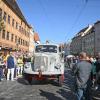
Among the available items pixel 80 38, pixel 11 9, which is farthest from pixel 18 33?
pixel 80 38

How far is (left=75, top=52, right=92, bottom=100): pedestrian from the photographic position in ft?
31.4

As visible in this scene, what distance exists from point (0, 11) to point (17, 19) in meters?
16.0

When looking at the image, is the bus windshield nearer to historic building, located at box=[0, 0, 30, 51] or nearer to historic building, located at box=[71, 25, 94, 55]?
historic building, located at box=[0, 0, 30, 51]

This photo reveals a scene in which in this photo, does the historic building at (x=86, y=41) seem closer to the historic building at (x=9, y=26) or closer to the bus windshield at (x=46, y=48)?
the historic building at (x=9, y=26)

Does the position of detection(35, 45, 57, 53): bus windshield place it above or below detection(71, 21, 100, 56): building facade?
below

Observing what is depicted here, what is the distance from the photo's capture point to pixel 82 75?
968 cm

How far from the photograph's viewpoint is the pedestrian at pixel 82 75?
9562 millimetres

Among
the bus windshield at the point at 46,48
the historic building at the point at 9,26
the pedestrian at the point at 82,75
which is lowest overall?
the pedestrian at the point at 82,75

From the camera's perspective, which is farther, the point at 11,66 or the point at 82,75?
the point at 11,66

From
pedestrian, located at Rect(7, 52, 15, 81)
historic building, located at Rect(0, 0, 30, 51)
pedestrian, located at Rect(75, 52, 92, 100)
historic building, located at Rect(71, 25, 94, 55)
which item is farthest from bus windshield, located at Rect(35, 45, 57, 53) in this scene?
historic building, located at Rect(71, 25, 94, 55)

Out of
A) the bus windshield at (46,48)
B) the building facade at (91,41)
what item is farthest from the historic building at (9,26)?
the building facade at (91,41)

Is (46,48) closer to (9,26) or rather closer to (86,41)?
(9,26)

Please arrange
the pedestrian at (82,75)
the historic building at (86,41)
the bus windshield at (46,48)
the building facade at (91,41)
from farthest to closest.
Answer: the historic building at (86,41), the building facade at (91,41), the bus windshield at (46,48), the pedestrian at (82,75)

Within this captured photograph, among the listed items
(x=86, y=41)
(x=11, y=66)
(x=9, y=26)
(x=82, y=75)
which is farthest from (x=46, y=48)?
(x=86, y=41)
